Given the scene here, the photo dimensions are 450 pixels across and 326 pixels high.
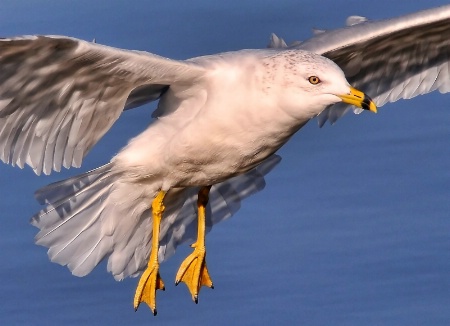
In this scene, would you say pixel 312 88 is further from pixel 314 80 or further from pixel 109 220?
pixel 109 220

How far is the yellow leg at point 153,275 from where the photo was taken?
34.4 feet

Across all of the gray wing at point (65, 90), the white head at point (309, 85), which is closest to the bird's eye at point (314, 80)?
the white head at point (309, 85)

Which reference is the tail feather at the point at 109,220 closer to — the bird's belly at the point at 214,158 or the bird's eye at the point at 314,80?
the bird's belly at the point at 214,158

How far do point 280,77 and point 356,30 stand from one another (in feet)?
3.51

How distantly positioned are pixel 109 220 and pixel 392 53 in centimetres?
216

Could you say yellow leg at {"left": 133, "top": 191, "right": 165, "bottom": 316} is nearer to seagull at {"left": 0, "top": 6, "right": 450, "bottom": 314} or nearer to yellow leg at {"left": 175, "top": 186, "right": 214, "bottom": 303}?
seagull at {"left": 0, "top": 6, "right": 450, "bottom": 314}

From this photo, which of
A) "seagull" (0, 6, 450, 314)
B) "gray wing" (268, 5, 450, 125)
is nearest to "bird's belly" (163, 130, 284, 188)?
"seagull" (0, 6, 450, 314)

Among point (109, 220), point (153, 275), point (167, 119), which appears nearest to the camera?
point (167, 119)

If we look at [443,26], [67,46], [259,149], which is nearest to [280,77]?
[259,149]

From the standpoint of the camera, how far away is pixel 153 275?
10.5 metres

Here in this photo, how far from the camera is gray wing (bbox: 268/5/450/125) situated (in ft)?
34.2

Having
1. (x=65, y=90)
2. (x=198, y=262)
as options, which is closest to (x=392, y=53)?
(x=198, y=262)

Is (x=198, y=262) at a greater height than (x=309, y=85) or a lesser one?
lesser

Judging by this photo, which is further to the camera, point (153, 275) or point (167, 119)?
point (153, 275)
